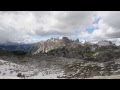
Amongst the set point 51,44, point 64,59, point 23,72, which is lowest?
point 23,72

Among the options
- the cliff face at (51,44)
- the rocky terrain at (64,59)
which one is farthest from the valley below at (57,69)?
the cliff face at (51,44)

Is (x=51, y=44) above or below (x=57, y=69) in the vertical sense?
above

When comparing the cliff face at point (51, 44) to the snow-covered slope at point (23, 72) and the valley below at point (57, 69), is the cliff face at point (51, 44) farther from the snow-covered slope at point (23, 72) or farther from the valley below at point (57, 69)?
the snow-covered slope at point (23, 72)

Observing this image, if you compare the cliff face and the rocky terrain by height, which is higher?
the cliff face

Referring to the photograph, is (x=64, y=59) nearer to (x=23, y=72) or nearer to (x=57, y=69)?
(x=57, y=69)

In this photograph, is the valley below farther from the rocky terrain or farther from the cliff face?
the cliff face

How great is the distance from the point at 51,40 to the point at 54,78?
2.19 ft

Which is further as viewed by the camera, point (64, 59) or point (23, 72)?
point (64, 59)

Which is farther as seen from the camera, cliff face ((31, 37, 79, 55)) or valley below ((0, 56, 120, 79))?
cliff face ((31, 37, 79, 55))

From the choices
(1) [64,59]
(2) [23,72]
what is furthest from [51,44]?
(2) [23,72]

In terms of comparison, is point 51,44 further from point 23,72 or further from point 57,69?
point 23,72

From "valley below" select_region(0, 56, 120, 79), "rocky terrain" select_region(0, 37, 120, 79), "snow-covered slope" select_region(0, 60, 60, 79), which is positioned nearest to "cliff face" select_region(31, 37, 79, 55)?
"rocky terrain" select_region(0, 37, 120, 79)
